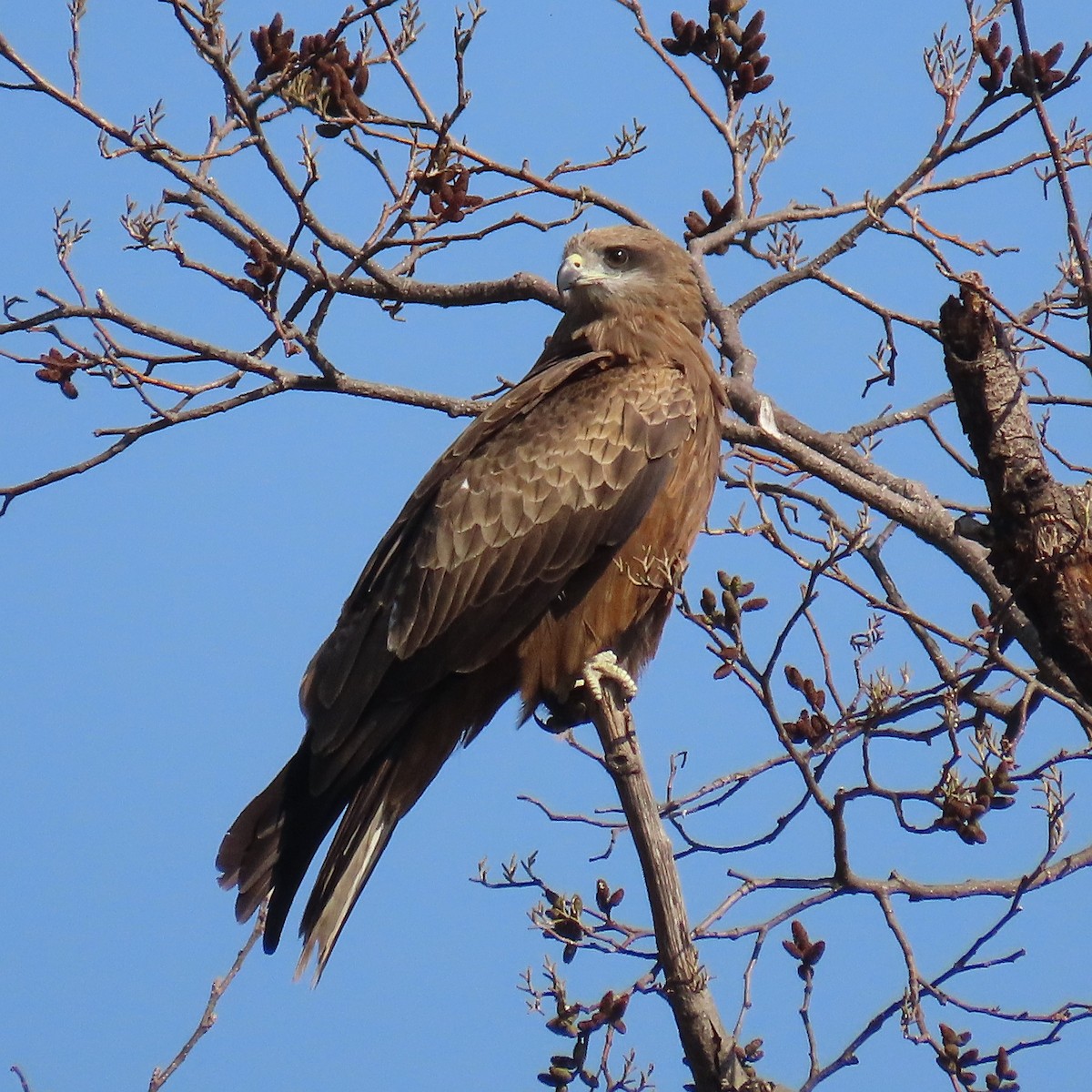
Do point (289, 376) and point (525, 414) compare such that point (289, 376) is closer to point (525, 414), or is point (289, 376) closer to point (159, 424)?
point (159, 424)

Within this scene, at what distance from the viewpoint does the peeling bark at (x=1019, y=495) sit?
4281 millimetres

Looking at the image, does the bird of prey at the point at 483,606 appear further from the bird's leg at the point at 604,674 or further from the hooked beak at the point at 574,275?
the hooked beak at the point at 574,275

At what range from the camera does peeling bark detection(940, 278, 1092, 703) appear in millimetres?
4281

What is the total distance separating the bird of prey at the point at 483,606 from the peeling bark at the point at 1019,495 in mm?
1475

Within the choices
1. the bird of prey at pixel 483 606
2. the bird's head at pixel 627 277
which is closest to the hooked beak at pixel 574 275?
the bird's head at pixel 627 277

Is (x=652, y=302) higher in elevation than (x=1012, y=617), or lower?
higher

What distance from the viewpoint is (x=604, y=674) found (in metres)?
5.46

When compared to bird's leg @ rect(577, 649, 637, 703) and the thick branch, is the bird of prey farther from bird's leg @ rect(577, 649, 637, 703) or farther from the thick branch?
the thick branch

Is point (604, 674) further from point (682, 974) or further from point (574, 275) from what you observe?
point (574, 275)

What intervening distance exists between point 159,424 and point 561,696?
190 cm

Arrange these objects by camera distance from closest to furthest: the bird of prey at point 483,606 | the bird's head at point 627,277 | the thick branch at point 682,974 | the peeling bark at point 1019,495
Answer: the peeling bark at point 1019,495 → the thick branch at point 682,974 → the bird of prey at point 483,606 → the bird's head at point 627,277

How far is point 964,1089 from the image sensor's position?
474 cm

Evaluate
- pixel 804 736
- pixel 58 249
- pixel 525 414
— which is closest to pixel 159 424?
pixel 58 249

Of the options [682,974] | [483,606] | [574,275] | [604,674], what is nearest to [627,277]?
[574,275]
